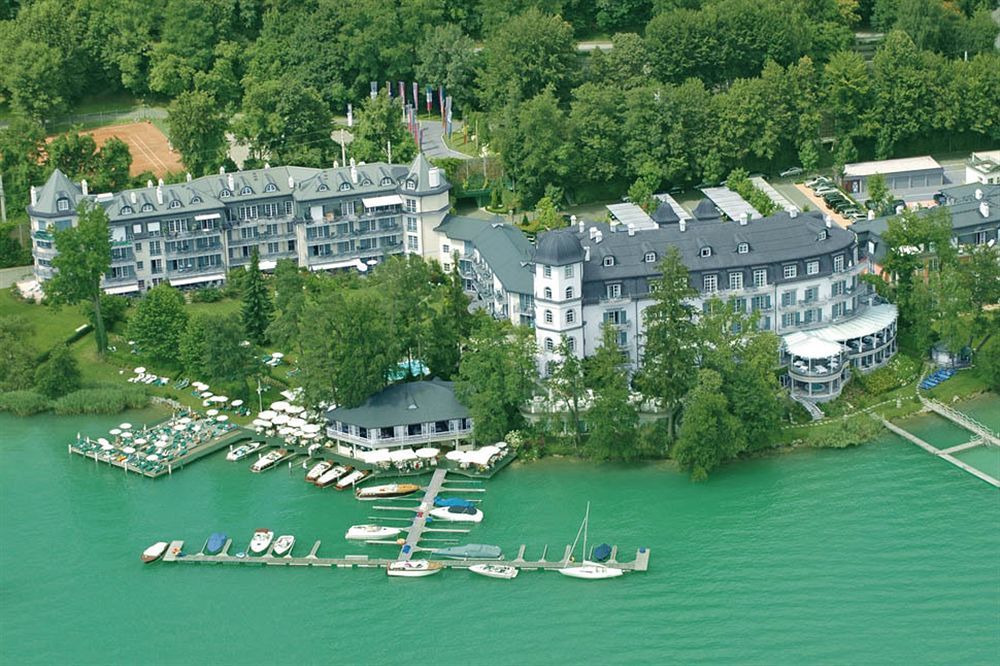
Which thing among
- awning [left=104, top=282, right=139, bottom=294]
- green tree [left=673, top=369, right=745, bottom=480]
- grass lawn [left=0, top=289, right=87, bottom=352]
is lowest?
green tree [left=673, top=369, right=745, bottom=480]

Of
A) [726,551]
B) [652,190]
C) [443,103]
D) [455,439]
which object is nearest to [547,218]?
[652,190]

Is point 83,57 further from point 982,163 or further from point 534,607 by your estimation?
point 534,607

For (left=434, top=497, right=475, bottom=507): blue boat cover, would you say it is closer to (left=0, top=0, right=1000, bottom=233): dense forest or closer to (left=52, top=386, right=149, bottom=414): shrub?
(left=52, top=386, right=149, bottom=414): shrub

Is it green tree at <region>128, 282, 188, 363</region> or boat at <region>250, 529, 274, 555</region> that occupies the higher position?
green tree at <region>128, 282, 188, 363</region>

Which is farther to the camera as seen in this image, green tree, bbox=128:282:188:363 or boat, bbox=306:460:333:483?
green tree, bbox=128:282:188:363

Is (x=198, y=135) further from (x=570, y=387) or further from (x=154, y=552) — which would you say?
(x=154, y=552)

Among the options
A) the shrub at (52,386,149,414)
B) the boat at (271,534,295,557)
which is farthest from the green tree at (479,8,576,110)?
the boat at (271,534,295,557)

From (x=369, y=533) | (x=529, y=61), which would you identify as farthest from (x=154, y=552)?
(x=529, y=61)
